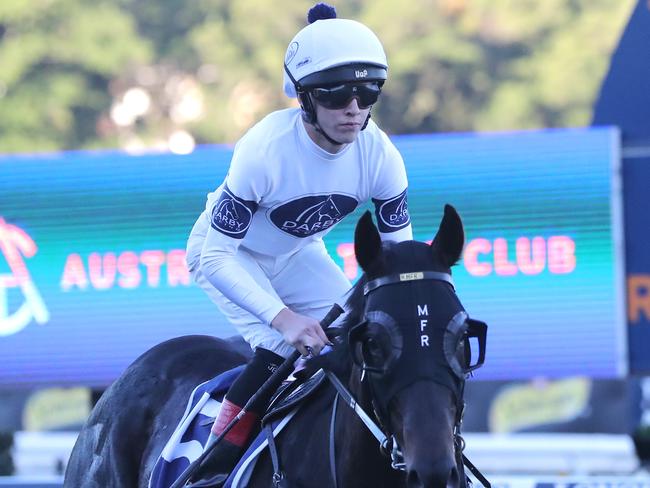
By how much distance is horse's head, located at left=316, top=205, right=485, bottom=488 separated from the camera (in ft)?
9.21

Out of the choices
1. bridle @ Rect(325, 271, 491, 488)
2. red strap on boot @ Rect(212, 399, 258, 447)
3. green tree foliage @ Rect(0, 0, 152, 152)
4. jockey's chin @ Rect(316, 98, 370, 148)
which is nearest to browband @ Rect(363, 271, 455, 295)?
bridle @ Rect(325, 271, 491, 488)

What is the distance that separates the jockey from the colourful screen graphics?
403 centimetres

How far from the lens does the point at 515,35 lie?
89.8ft

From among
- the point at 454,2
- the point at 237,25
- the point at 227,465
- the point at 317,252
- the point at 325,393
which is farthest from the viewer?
the point at 454,2

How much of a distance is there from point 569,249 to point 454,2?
2070 centimetres

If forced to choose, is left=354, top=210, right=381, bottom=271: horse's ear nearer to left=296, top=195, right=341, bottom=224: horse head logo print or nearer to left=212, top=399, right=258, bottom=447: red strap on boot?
left=296, top=195, right=341, bottom=224: horse head logo print

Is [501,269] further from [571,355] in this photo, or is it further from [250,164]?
[250,164]

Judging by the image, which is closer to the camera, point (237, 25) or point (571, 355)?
point (571, 355)

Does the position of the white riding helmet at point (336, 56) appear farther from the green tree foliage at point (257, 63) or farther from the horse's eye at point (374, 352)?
the green tree foliage at point (257, 63)

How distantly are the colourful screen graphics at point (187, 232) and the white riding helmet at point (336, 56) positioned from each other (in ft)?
14.2

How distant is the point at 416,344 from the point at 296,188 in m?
0.95

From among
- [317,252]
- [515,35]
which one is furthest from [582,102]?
[317,252]

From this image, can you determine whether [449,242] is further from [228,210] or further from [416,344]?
[228,210]

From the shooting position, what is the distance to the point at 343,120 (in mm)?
3525
